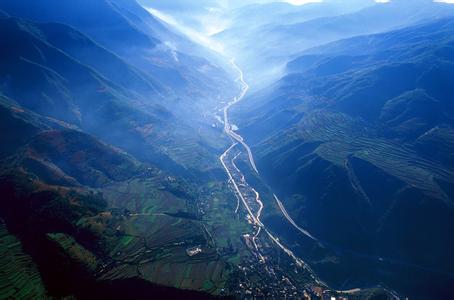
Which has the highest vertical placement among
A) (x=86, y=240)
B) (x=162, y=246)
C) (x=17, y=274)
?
(x=17, y=274)

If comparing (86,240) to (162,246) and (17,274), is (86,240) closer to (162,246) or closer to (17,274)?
(17,274)

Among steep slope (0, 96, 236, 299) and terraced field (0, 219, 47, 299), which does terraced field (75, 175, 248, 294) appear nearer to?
steep slope (0, 96, 236, 299)

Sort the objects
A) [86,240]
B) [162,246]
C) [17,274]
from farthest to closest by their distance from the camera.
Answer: [162,246] → [86,240] → [17,274]

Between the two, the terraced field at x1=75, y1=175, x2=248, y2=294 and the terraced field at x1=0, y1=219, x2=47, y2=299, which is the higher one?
the terraced field at x1=0, y1=219, x2=47, y2=299

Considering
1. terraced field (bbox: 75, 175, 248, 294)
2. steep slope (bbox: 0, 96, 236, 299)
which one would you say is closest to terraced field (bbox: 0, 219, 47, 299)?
steep slope (bbox: 0, 96, 236, 299)

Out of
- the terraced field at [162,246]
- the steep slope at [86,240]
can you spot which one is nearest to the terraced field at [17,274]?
the steep slope at [86,240]

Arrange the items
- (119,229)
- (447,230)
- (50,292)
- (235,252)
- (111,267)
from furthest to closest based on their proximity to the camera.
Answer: (447,230), (235,252), (119,229), (111,267), (50,292)

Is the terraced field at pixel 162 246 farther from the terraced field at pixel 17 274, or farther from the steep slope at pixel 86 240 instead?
the terraced field at pixel 17 274

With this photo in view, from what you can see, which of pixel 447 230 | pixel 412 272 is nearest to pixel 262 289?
pixel 412 272

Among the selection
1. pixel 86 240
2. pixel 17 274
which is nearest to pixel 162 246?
pixel 86 240

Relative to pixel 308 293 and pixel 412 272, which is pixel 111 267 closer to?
pixel 308 293

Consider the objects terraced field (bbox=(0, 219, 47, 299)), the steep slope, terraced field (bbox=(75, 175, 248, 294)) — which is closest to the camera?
terraced field (bbox=(0, 219, 47, 299))
